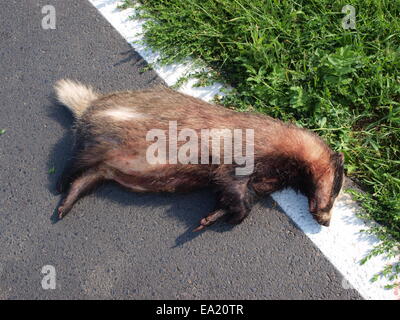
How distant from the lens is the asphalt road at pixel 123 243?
3.43 metres

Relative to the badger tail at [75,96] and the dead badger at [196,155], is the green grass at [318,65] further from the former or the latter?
the badger tail at [75,96]

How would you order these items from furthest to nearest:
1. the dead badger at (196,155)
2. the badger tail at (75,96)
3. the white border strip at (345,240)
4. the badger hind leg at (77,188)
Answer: the badger tail at (75,96) → the badger hind leg at (77,188) → the dead badger at (196,155) → the white border strip at (345,240)

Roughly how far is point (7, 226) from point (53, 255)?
Answer: 53 cm

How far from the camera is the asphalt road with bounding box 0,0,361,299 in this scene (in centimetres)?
343

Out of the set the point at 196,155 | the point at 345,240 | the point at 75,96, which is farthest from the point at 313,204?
the point at 75,96

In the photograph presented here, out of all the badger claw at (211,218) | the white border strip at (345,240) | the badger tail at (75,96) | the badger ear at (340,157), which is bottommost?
the white border strip at (345,240)

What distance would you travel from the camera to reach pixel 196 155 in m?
3.40

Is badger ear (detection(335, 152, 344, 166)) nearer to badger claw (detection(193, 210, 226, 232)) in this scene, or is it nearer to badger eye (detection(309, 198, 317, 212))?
badger eye (detection(309, 198, 317, 212))

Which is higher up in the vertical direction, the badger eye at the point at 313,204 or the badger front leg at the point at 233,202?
the badger front leg at the point at 233,202

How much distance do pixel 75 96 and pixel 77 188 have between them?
0.90 metres

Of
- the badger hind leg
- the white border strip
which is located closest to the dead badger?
the badger hind leg

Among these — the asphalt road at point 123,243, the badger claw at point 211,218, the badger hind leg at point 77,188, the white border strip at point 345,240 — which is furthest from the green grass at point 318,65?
the badger hind leg at point 77,188

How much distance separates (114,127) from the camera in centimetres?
344

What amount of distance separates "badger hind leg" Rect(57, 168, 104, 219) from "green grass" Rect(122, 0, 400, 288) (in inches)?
55.4
